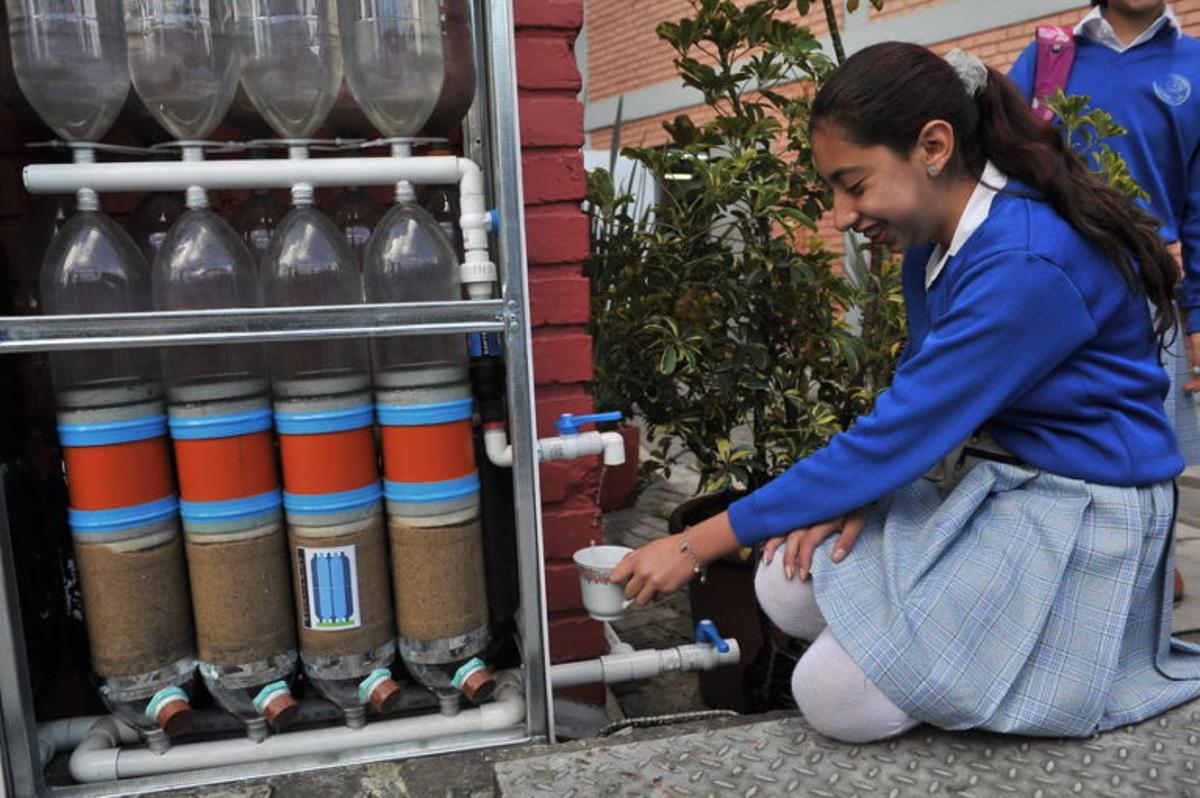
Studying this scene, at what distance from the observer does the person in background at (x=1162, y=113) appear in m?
2.23

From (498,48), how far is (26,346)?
2.64 ft

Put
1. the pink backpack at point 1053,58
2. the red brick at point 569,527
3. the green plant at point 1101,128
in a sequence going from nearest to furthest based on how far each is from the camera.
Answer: the green plant at point 1101,128
the red brick at point 569,527
the pink backpack at point 1053,58

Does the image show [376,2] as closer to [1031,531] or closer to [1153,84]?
[1031,531]

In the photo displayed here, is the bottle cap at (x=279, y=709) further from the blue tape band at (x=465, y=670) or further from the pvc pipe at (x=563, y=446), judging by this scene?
the pvc pipe at (x=563, y=446)

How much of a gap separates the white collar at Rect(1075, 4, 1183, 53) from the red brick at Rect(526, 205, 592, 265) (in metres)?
1.44

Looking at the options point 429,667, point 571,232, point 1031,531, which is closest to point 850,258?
point 571,232

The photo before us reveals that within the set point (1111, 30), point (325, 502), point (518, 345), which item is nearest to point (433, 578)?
point (325, 502)

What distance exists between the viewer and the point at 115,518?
145cm

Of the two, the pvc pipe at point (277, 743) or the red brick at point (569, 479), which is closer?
the pvc pipe at point (277, 743)

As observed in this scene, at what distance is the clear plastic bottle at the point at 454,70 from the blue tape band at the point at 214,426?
59cm

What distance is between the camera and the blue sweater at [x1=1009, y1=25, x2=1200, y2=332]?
223 cm

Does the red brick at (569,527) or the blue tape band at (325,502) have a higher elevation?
the blue tape band at (325,502)

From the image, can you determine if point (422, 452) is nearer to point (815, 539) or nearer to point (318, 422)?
point (318, 422)

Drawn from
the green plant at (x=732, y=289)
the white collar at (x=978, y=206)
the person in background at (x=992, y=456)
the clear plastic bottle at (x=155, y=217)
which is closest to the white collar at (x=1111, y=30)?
the green plant at (x=732, y=289)
